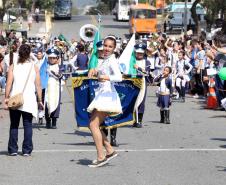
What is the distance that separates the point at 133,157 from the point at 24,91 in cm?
202

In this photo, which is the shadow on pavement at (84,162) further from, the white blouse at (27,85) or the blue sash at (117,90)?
the white blouse at (27,85)

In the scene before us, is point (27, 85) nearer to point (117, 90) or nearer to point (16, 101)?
point (16, 101)

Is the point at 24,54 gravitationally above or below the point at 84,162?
above

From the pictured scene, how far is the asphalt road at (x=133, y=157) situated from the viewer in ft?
35.3

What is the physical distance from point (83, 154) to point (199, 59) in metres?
14.3

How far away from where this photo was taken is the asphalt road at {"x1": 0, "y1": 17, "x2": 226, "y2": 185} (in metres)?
10.8

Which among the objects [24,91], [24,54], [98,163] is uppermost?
[24,54]

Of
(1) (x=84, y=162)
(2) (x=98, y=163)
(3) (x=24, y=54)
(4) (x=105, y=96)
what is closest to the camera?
(4) (x=105, y=96)

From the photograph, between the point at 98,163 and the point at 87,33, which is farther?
the point at 87,33

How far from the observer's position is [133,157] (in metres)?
12.7

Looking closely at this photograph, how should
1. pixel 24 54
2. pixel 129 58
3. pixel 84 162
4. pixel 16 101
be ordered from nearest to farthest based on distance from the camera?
1. pixel 84 162
2. pixel 16 101
3. pixel 24 54
4. pixel 129 58

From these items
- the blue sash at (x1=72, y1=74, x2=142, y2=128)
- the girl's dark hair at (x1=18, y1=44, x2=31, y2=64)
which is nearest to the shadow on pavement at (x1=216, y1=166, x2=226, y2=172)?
the blue sash at (x1=72, y1=74, x2=142, y2=128)

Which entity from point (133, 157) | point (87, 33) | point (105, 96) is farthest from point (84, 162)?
point (87, 33)

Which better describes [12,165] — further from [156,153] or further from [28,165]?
[156,153]
